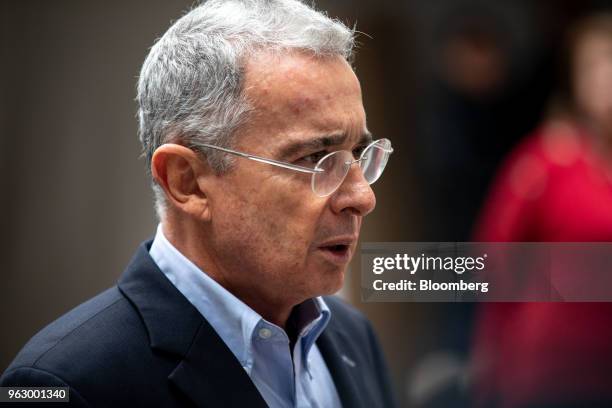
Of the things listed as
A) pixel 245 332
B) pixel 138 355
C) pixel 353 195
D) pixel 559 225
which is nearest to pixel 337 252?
pixel 353 195

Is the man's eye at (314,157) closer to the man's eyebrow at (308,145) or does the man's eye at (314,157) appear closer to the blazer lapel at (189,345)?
the man's eyebrow at (308,145)

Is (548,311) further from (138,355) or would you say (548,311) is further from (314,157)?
(138,355)

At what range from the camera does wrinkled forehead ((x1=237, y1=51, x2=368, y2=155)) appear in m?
1.18

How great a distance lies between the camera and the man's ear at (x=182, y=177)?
1225 millimetres

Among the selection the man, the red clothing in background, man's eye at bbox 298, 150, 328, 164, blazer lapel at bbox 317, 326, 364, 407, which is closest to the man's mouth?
the man

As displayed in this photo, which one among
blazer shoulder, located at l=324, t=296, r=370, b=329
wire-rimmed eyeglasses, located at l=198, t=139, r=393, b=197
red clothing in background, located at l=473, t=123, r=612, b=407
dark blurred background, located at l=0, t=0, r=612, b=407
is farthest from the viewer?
dark blurred background, located at l=0, t=0, r=612, b=407

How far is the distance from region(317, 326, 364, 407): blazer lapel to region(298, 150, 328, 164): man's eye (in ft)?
1.36

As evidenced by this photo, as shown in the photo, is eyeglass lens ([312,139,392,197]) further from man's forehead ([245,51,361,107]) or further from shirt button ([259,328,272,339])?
shirt button ([259,328,272,339])

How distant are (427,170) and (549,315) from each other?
1.55ft

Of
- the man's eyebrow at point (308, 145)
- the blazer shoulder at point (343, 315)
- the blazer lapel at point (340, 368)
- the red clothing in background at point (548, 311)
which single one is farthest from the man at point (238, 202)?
the red clothing in background at point (548, 311)

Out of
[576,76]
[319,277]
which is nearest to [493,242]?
[576,76]

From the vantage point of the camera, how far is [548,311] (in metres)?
1.71

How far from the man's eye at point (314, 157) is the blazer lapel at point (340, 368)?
16.4 inches

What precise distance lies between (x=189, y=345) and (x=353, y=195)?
0.36 metres
